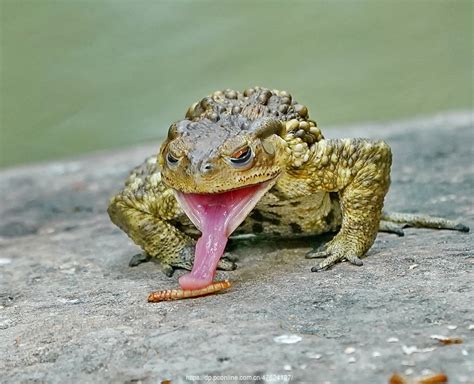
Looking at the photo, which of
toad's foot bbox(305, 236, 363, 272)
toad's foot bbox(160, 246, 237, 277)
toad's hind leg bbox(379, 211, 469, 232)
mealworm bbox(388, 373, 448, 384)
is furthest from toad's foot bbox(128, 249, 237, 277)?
mealworm bbox(388, 373, 448, 384)

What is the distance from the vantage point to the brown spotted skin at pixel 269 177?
13.6ft

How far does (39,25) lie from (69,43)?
3.10 feet

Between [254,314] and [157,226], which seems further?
[157,226]

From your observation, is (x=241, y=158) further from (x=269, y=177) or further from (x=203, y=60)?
(x=203, y=60)

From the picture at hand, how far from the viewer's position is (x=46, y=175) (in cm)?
800

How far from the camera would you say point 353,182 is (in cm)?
456

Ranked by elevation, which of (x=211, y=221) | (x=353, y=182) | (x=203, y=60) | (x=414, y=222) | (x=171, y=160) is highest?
(x=203, y=60)

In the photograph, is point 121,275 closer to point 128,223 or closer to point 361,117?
point 128,223

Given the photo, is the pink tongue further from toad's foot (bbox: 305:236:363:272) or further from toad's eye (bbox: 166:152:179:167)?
toad's foot (bbox: 305:236:363:272)

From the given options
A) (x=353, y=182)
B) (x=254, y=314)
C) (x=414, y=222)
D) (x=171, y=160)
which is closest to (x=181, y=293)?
(x=254, y=314)

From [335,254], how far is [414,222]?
0.84m

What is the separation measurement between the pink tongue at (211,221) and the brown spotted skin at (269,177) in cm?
11

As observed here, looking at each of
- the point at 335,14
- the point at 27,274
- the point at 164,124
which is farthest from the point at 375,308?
the point at 335,14

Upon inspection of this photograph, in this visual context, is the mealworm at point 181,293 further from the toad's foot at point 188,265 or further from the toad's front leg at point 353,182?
the toad's front leg at point 353,182
